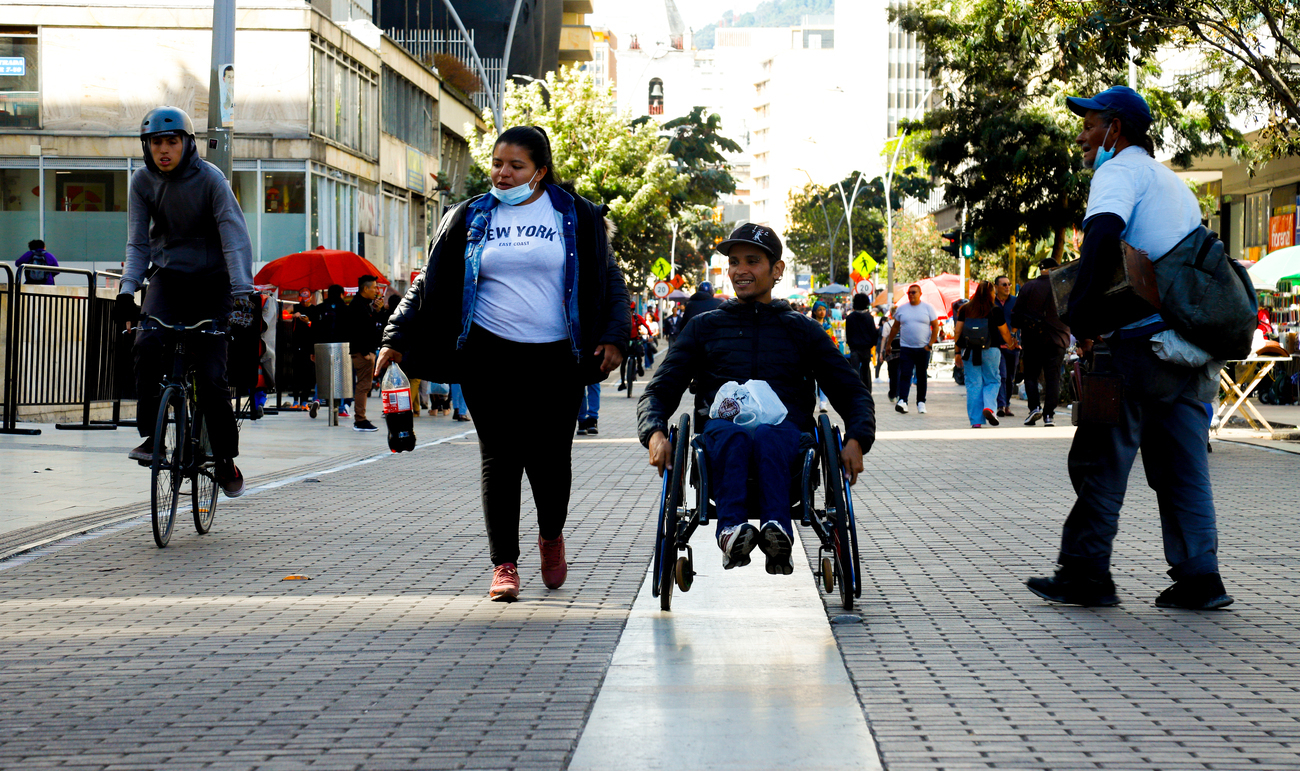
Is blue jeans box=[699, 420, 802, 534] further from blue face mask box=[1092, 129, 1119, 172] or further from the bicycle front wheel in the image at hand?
the bicycle front wheel

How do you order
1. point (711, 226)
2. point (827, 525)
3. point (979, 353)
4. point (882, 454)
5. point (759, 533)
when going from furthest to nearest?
point (711, 226)
point (979, 353)
point (882, 454)
point (827, 525)
point (759, 533)

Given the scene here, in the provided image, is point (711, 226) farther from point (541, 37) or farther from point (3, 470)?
point (3, 470)

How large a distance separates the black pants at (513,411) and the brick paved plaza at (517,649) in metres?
0.39

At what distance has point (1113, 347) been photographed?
5.81 metres

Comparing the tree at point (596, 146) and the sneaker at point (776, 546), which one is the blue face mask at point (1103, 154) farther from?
the tree at point (596, 146)

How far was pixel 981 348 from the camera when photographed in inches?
705

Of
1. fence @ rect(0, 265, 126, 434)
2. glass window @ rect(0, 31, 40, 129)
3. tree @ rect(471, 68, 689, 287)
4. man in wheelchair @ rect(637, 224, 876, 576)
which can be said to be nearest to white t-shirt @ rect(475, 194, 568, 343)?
man in wheelchair @ rect(637, 224, 876, 576)

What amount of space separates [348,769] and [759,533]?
192 cm

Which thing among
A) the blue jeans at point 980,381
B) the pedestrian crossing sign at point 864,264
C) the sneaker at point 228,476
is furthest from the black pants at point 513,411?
the pedestrian crossing sign at point 864,264

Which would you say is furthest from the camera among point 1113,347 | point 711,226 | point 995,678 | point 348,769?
point 711,226

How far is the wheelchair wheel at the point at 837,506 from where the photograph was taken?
5.31 metres

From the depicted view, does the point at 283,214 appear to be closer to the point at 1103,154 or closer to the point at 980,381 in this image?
the point at 980,381

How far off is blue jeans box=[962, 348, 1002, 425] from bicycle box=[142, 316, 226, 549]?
11.8m

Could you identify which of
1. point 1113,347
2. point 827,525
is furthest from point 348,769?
point 1113,347
